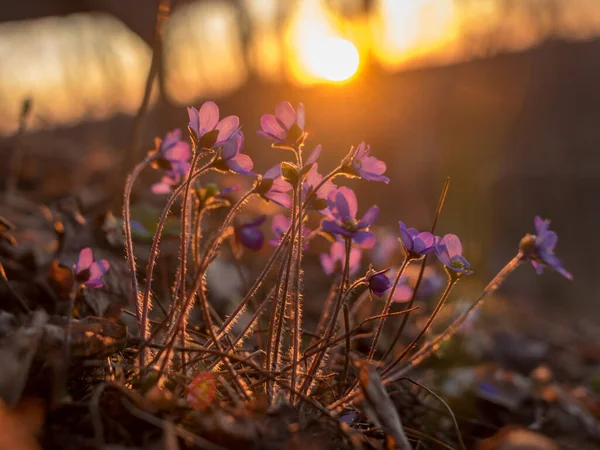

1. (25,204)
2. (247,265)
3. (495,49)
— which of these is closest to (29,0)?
(25,204)

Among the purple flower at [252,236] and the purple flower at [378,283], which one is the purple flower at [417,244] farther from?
the purple flower at [252,236]

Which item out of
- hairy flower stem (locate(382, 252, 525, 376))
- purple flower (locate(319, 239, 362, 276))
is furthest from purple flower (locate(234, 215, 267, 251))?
hairy flower stem (locate(382, 252, 525, 376))

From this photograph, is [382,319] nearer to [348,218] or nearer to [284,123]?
[348,218]

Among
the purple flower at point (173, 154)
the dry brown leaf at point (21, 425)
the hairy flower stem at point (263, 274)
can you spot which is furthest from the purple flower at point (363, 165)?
the dry brown leaf at point (21, 425)

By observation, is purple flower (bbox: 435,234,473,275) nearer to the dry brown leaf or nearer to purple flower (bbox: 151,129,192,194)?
purple flower (bbox: 151,129,192,194)

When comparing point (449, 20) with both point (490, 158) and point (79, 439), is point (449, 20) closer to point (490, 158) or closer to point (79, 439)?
point (490, 158)
